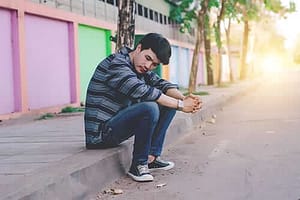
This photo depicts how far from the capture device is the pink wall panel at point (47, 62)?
13709 mm

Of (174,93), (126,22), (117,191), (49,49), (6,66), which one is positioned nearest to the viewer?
(117,191)

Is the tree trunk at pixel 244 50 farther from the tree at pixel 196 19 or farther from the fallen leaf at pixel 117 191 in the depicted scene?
the fallen leaf at pixel 117 191

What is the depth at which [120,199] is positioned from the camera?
530cm

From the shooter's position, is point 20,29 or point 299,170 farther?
point 20,29

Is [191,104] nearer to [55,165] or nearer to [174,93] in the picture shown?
[174,93]

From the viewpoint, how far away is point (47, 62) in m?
14.6

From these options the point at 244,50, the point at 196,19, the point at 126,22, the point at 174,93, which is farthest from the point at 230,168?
the point at 244,50

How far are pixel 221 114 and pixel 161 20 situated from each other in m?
15.8

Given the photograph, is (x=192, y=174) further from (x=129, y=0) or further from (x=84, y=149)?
(x=129, y=0)

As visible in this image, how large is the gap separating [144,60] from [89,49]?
12.3 metres

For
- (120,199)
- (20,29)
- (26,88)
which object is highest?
(20,29)

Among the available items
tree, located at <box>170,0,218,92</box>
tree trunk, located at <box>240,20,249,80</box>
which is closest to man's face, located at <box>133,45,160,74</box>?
tree, located at <box>170,0,218,92</box>

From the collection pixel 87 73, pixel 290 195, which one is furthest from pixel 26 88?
pixel 290 195

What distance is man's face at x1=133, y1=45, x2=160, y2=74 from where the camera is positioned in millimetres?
5629
